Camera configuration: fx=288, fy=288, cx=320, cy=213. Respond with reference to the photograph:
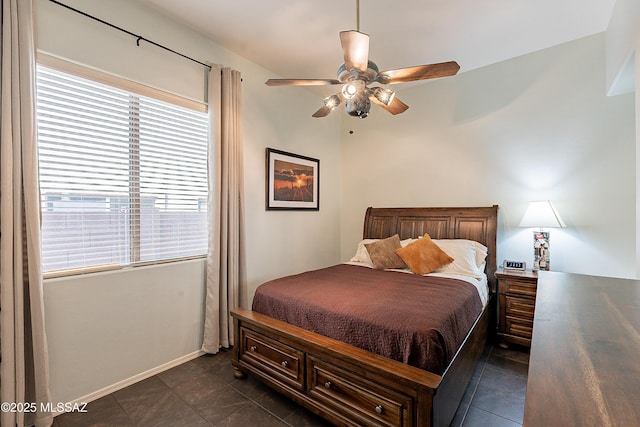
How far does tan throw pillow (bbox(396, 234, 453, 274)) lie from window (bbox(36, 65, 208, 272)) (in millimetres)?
2105

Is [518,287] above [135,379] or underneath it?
above

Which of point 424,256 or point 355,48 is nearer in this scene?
point 355,48

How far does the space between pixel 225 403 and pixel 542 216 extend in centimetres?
321

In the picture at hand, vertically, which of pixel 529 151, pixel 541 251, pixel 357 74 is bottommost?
pixel 541 251

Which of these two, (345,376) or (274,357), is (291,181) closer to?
(274,357)

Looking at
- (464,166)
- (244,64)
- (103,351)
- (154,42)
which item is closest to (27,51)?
(154,42)

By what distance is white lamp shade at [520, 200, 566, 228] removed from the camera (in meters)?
2.73

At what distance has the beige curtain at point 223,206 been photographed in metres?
2.76

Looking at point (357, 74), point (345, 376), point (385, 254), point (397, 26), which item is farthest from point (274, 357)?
point (397, 26)

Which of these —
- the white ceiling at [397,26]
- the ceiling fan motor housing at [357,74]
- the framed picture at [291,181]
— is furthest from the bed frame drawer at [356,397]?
the white ceiling at [397,26]

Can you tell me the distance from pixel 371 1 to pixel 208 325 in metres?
3.19

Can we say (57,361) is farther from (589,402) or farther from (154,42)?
(589,402)

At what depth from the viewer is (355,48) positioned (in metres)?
1.79

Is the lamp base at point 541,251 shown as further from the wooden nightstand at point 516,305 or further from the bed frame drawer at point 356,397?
the bed frame drawer at point 356,397
